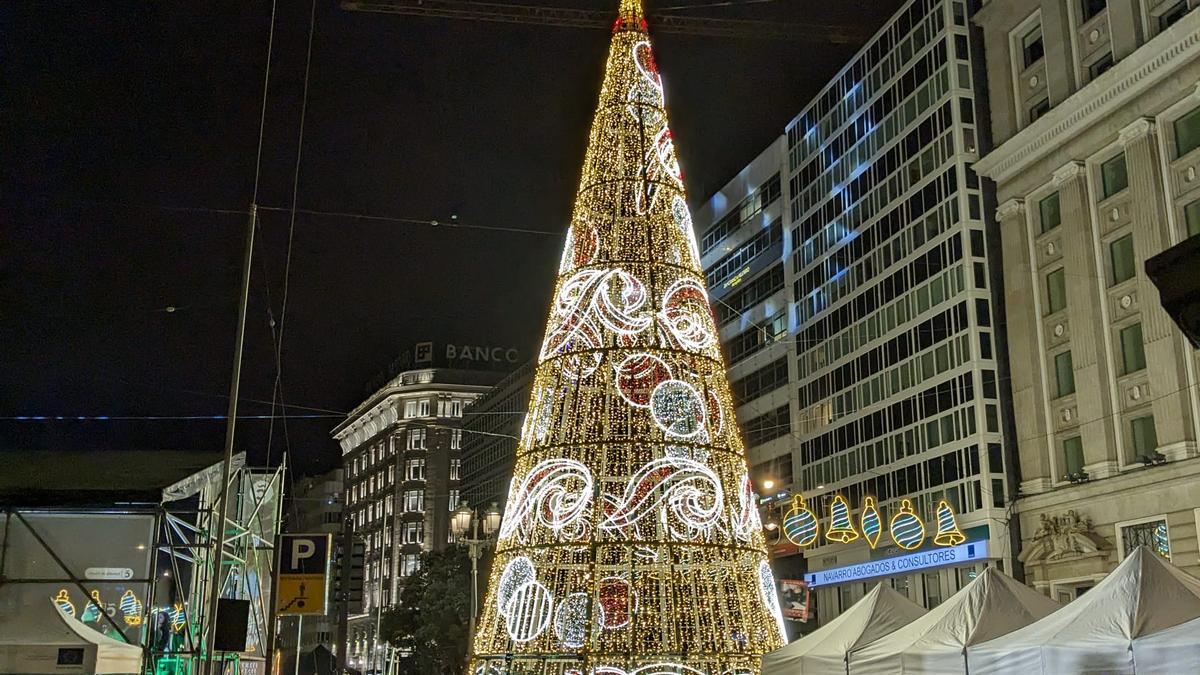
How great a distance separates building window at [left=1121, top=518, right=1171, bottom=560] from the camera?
3328 cm

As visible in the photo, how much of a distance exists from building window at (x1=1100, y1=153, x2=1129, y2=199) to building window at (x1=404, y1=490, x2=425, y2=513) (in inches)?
4318

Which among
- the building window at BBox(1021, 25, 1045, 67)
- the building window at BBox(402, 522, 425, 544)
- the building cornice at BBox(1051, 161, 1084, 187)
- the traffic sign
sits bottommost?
the traffic sign

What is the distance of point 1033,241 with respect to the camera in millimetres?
40656

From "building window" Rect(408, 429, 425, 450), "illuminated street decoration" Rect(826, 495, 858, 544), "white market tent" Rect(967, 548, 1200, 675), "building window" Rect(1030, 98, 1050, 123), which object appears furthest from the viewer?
"building window" Rect(408, 429, 425, 450)

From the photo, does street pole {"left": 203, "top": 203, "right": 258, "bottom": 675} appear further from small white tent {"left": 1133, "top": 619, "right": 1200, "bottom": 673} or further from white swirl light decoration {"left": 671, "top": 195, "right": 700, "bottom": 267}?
small white tent {"left": 1133, "top": 619, "right": 1200, "bottom": 673}

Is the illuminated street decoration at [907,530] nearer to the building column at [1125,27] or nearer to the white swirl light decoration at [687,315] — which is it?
the building column at [1125,27]

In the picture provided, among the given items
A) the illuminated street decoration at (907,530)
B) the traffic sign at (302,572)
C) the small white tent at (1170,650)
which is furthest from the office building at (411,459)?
the small white tent at (1170,650)

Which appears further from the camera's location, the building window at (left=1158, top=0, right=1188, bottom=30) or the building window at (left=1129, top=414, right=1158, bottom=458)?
the building window at (left=1129, top=414, right=1158, bottom=458)

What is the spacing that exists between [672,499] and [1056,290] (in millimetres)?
27195

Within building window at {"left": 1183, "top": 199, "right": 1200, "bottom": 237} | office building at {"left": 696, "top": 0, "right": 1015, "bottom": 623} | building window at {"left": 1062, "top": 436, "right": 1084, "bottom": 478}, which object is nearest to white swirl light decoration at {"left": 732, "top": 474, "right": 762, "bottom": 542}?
office building at {"left": 696, "top": 0, "right": 1015, "bottom": 623}

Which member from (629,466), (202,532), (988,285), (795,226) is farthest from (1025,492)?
(202,532)

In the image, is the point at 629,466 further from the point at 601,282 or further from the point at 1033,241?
the point at 1033,241

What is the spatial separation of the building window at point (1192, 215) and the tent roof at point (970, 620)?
852 inches

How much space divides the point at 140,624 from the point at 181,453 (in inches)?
183
